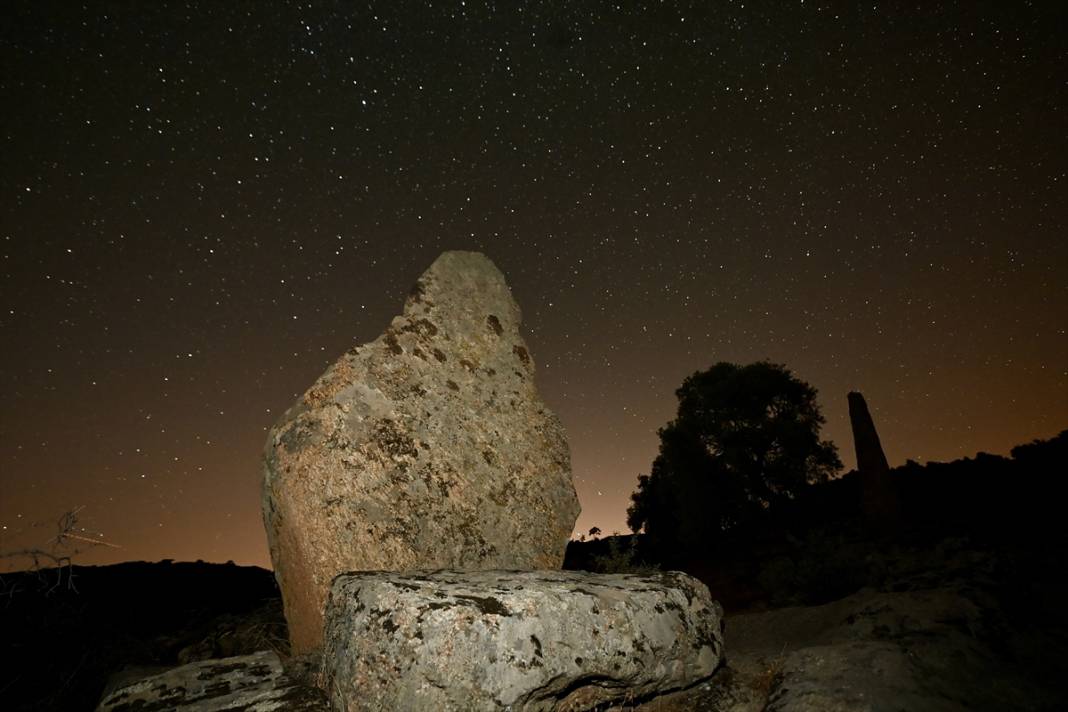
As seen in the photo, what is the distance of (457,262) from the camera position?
5.63 m

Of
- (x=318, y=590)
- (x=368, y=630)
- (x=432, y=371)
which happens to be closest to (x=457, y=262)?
(x=432, y=371)

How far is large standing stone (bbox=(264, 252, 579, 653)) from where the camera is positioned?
3697mm

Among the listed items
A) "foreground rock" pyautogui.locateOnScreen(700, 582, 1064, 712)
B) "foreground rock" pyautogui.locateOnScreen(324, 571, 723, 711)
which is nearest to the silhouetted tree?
"foreground rock" pyautogui.locateOnScreen(700, 582, 1064, 712)

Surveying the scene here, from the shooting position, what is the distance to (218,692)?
3059 millimetres

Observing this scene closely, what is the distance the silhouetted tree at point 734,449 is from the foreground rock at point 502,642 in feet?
64.7

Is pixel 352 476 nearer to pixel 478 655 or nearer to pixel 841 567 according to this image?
pixel 478 655

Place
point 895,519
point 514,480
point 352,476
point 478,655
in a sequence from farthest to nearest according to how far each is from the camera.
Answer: point 895,519, point 514,480, point 352,476, point 478,655

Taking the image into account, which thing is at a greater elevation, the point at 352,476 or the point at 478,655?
the point at 352,476

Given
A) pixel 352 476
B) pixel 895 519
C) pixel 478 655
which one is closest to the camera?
pixel 478 655

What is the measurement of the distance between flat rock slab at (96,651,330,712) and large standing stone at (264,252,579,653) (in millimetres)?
350

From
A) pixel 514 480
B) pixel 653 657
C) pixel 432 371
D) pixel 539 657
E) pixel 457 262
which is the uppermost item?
pixel 457 262

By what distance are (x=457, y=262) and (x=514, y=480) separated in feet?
7.92

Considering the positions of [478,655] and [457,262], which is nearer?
[478,655]

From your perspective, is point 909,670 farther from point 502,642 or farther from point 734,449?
point 734,449
